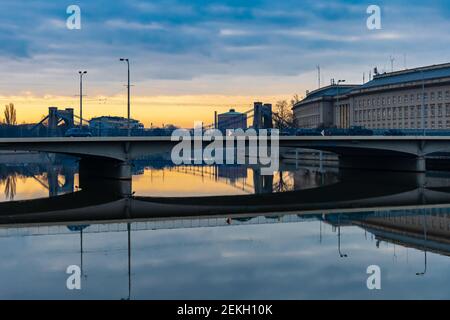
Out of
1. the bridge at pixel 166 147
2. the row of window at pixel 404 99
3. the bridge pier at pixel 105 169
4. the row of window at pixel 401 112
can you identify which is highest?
the row of window at pixel 404 99

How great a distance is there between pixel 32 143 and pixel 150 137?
899 centimetres

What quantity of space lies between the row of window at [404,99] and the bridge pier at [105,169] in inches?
2708

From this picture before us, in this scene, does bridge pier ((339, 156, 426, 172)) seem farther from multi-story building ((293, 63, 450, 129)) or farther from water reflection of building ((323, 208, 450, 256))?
multi-story building ((293, 63, 450, 129))

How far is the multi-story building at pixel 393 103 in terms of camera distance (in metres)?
105

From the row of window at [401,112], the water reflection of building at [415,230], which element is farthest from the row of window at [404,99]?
the water reflection of building at [415,230]

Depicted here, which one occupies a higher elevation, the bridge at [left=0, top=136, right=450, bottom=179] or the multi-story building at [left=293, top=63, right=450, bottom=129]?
the multi-story building at [left=293, top=63, right=450, bottom=129]

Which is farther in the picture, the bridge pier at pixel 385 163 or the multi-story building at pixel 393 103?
the multi-story building at pixel 393 103

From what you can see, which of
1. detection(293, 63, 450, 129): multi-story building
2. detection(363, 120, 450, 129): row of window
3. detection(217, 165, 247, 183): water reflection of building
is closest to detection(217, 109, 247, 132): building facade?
detection(217, 165, 247, 183): water reflection of building

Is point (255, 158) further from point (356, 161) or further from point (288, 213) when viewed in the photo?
point (288, 213)

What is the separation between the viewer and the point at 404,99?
112 meters

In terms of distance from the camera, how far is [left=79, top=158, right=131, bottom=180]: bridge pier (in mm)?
48000

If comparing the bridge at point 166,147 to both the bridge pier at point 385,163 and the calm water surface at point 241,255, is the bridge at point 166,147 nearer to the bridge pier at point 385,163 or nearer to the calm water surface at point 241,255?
the bridge pier at point 385,163
